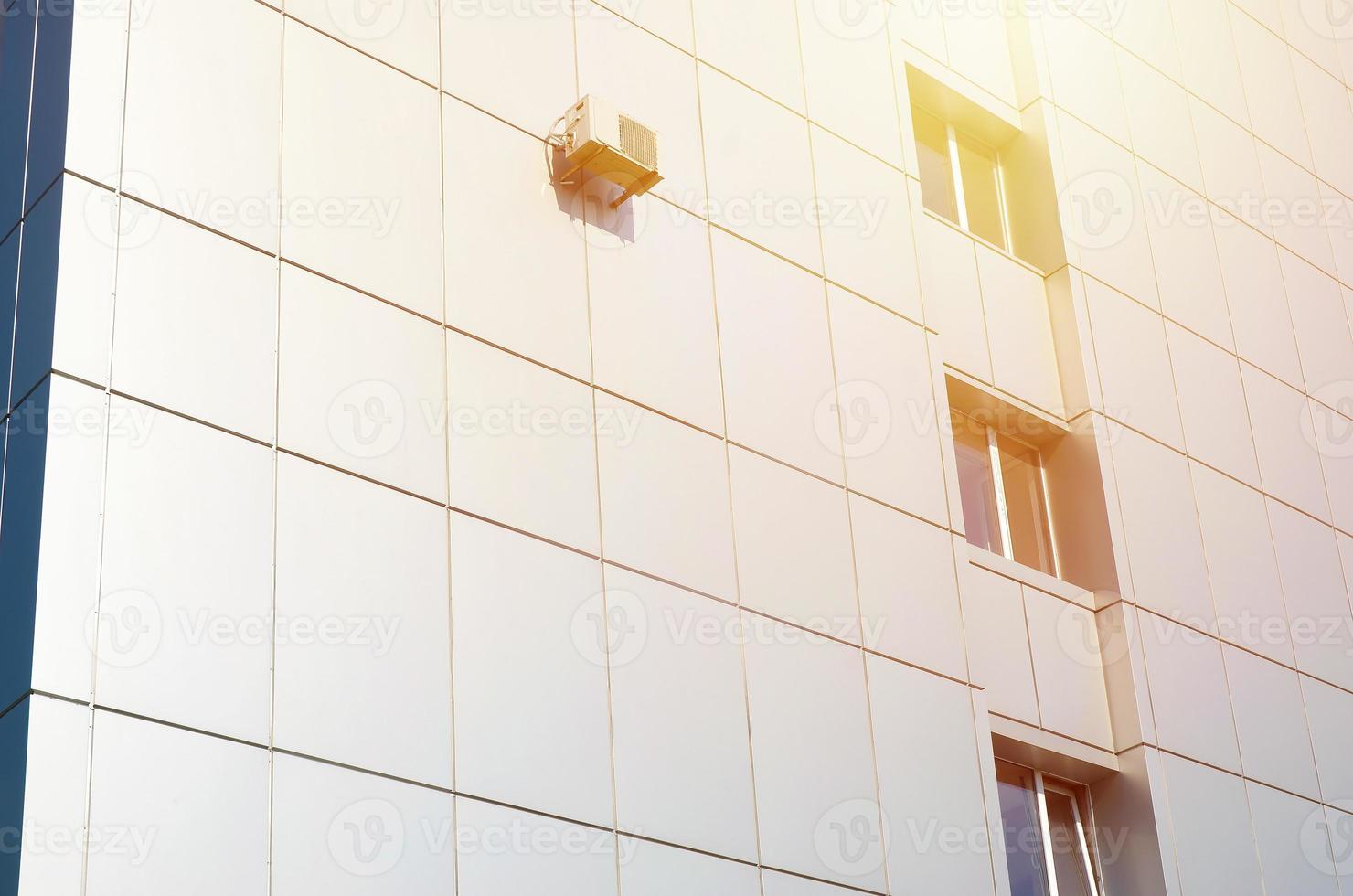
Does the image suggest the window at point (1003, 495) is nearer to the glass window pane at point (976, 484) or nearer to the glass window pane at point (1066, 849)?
the glass window pane at point (976, 484)

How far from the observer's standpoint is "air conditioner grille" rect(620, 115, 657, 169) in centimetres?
1234

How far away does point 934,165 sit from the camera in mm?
17594

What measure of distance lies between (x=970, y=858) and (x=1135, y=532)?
452 cm

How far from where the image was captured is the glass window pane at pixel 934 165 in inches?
683

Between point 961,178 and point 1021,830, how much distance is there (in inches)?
276

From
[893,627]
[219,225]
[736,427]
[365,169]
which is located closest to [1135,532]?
[893,627]

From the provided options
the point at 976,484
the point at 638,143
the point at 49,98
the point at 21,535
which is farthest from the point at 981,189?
the point at 21,535

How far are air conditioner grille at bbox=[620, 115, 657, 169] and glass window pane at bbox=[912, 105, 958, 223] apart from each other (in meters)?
5.40

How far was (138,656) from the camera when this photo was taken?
28.6 ft

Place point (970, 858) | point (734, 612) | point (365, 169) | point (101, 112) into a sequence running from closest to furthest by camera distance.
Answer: point (101, 112), point (365, 169), point (734, 612), point (970, 858)

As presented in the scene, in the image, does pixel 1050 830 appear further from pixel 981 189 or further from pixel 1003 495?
pixel 981 189

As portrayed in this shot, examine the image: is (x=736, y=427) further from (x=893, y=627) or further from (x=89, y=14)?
(x=89, y=14)

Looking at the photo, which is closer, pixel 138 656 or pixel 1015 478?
pixel 138 656

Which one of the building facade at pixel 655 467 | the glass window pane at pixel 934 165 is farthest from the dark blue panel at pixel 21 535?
the glass window pane at pixel 934 165
